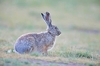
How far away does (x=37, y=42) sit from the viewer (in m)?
10.8

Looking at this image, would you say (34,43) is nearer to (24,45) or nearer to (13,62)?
(24,45)

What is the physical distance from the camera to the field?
11.4 m

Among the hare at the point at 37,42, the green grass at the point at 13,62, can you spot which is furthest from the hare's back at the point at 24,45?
the green grass at the point at 13,62

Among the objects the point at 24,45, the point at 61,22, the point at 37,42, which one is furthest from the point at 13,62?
the point at 61,22

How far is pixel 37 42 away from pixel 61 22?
1361cm

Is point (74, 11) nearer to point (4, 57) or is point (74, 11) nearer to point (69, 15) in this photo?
point (69, 15)

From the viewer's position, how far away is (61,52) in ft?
35.7

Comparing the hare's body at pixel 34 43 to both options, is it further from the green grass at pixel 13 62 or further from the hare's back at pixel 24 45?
the green grass at pixel 13 62

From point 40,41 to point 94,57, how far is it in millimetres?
1558

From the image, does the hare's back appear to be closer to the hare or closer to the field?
the hare

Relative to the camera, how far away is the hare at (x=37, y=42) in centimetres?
1034

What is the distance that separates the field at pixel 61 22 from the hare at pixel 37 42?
254 mm

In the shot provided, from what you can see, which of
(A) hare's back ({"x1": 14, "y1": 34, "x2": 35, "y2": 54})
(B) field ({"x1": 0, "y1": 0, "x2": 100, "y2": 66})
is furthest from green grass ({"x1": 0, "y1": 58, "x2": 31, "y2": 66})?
(B) field ({"x1": 0, "y1": 0, "x2": 100, "y2": 66})

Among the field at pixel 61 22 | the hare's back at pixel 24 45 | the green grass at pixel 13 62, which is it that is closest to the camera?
the green grass at pixel 13 62
